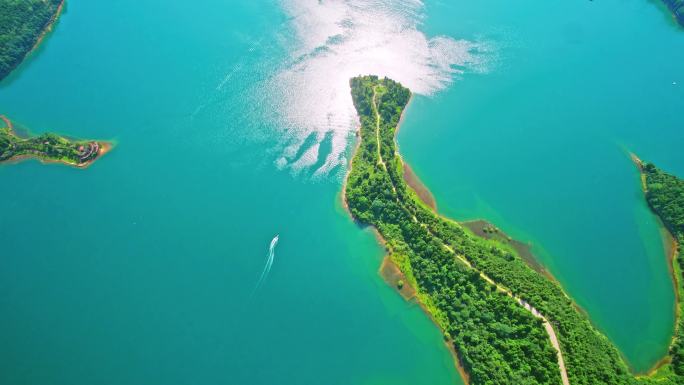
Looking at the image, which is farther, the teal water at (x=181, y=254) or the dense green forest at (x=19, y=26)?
the dense green forest at (x=19, y=26)

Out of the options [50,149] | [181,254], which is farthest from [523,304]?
[50,149]

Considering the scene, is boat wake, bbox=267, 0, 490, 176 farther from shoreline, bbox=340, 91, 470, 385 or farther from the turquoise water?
shoreline, bbox=340, 91, 470, 385

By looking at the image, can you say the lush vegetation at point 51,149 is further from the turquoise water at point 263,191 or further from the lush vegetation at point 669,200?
the lush vegetation at point 669,200

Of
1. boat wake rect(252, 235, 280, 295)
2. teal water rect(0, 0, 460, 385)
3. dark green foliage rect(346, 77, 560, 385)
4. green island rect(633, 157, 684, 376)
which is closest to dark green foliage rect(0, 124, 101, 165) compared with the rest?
teal water rect(0, 0, 460, 385)

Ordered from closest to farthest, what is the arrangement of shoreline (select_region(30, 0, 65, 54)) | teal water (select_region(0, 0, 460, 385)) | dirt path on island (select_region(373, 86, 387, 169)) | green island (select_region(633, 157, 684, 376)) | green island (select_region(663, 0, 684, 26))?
teal water (select_region(0, 0, 460, 385))
green island (select_region(633, 157, 684, 376))
dirt path on island (select_region(373, 86, 387, 169))
shoreline (select_region(30, 0, 65, 54))
green island (select_region(663, 0, 684, 26))

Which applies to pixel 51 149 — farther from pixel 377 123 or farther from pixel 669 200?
pixel 669 200

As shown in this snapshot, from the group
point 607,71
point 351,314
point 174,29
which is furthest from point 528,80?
point 174,29

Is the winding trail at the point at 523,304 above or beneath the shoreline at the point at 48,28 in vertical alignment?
above

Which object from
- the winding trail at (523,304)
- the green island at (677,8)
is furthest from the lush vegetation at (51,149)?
the green island at (677,8)
